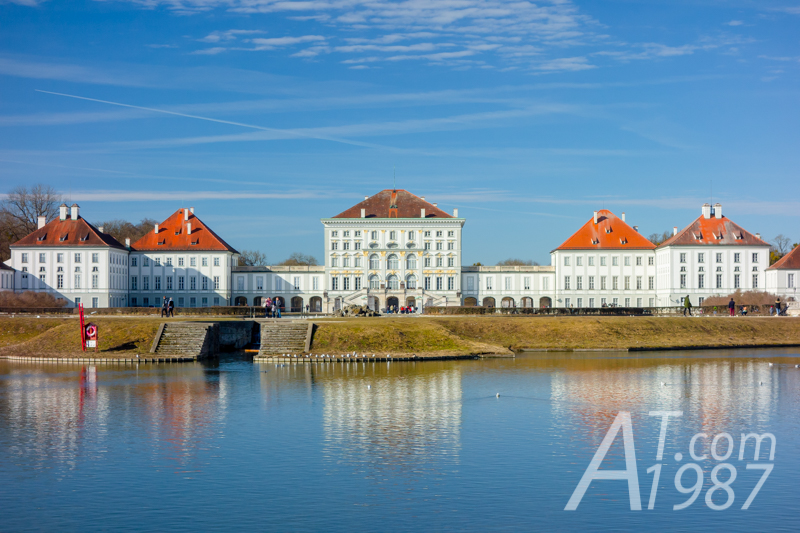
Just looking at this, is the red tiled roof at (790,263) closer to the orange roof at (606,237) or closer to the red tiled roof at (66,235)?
the orange roof at (606,237)

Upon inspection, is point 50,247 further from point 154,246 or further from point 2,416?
point 2,416

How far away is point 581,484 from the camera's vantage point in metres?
18.6

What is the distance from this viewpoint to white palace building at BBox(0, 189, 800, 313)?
3767 inches

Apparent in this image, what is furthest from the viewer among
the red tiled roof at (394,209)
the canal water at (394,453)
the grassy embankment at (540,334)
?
the red tiled roof at (394,209)

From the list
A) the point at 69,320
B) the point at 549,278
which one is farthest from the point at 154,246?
the point at 549,278

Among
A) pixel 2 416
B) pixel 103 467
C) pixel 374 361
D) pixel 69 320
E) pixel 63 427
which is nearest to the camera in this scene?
pixel 103 467

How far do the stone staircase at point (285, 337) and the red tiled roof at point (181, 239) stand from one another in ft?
156

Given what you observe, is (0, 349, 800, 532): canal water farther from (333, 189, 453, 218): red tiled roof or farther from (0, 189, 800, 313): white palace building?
(333, 189, 453, 218): red tiled roof

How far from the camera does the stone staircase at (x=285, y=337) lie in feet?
158

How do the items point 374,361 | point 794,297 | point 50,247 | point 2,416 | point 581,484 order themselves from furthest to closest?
point 50,247 < point 794,297 < point 374,361 < point 2,416 < point 581,484

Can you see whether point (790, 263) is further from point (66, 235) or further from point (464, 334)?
point (66, 235)

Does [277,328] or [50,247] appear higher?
[50,247]

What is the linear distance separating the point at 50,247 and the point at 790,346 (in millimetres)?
77266

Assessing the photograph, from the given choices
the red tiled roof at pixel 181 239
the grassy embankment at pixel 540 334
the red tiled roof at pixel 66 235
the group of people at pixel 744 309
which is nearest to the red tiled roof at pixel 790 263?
the group of people at pixel 744 309
